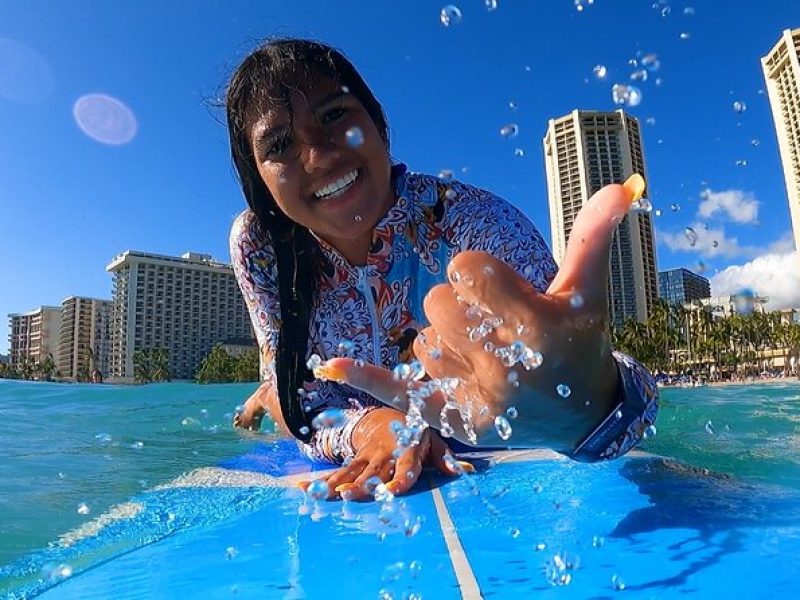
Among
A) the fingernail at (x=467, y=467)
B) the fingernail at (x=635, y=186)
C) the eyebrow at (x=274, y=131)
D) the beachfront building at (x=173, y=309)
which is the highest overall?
the beachfront building at (x=173, y=309)

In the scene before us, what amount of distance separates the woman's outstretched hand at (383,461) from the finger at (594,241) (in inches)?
41.8

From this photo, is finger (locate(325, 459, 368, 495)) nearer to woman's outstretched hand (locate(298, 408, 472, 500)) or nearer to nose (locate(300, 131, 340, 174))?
woman's outstretched hand (locate(298, 408, 472, 500))

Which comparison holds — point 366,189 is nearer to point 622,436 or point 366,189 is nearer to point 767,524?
point 622,436

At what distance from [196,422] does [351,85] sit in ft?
17.1

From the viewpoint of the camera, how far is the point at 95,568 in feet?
5.04

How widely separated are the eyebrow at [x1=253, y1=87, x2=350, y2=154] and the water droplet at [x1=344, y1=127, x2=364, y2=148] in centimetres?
12

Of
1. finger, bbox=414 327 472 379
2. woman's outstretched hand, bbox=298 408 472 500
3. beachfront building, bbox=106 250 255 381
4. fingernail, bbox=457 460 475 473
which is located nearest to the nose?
woman's outstretched hand, bbox=298 408 472 500

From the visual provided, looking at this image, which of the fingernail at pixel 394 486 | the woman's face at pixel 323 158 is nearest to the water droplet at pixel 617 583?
the fingernail at pixel 394 486

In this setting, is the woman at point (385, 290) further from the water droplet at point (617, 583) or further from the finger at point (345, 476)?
the water droplet at point (617, 583)

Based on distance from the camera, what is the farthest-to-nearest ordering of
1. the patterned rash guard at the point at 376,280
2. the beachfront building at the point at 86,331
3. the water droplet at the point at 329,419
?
the beachfront building at the point at 86,331
the water droplet at the point at 329,419
the patterned rash guard at the point at 376,280

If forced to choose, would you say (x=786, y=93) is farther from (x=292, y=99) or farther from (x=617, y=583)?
(x=617, y=583)

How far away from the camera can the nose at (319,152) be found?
1969 millimetres

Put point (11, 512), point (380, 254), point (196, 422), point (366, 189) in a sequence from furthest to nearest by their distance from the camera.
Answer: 1. point (196, 422)
2. point (380, 254)
3. point (11, 512)
4. point (366, 189)

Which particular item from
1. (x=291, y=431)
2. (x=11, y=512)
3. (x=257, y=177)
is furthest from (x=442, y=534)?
(x=11, y=512)
